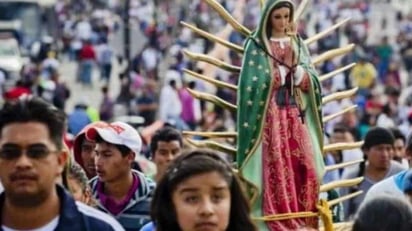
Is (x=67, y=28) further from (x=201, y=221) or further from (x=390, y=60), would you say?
(x=201, y=221)

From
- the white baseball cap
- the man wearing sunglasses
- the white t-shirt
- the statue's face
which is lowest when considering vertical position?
the white t-shirt

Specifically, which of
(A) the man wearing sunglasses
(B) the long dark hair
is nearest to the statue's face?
(B) the long dark hair

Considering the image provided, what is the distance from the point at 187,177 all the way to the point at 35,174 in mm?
520

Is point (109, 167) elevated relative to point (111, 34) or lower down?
lower down

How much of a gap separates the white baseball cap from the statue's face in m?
1.26

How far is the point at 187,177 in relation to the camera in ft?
19.6

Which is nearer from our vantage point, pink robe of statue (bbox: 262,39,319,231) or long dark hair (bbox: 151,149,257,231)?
long dark hair (bbox: 151,149,257,231)

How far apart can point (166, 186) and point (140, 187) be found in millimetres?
2544

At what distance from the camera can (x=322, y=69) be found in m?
33.2

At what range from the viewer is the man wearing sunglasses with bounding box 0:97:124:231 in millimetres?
5828

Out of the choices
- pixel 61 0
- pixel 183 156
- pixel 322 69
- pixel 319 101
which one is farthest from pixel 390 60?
pixel 183 156

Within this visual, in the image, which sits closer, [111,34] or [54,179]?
[54,179]

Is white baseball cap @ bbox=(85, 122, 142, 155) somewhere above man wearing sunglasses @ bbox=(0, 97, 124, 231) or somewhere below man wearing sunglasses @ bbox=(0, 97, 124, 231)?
above

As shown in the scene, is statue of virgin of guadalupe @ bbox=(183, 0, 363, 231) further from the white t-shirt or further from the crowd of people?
the white t-shirt
